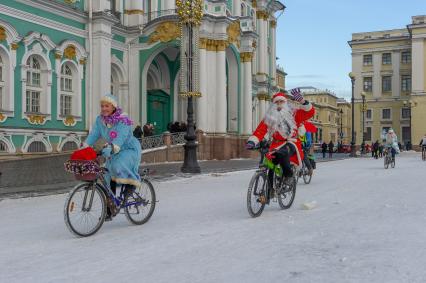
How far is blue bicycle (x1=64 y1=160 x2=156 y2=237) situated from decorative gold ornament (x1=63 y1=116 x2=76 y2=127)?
1873 centimetres

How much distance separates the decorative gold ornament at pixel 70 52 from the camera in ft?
82.0

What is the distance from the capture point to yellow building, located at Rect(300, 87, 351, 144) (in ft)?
383

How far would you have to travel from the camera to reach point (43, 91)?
23.7 meters

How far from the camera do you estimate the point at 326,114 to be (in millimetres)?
119750

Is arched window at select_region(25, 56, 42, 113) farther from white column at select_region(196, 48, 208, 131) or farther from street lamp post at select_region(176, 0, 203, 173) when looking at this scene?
white column at select_region(196, 48, 208, 131)

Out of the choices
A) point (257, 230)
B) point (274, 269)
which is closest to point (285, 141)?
point (257, 230)

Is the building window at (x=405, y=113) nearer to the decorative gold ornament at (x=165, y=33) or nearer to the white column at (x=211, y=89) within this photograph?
the white column at (x=211, y=89)

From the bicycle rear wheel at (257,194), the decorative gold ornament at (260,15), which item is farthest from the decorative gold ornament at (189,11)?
the decorative gold ornament at (260,15)

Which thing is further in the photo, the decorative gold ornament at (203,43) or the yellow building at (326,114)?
the yellow building at (326,114)

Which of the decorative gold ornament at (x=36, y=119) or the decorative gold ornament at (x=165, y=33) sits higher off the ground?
the decorative gold ornament at (x=165, y=33)

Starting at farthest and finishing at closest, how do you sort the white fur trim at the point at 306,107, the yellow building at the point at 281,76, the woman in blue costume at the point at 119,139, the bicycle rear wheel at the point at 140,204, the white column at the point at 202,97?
the yellow building at the point at 281,76, the white column at the point at 202,97, the white fur trim at the point at 306,107, the bicycle rear wheel at the point at 140,204, the woman in blue costume at the point at 119,139

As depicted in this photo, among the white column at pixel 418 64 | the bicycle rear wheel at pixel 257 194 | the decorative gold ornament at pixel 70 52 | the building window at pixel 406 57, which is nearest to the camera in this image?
the bicycle rear wheel at pixel 257 194

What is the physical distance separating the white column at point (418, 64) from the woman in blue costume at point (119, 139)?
71.1 metres

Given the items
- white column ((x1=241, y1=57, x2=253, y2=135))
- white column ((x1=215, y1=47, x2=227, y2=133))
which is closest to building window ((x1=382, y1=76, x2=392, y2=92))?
white column ((x1=241, y1=57, x2=253, y2=135))
